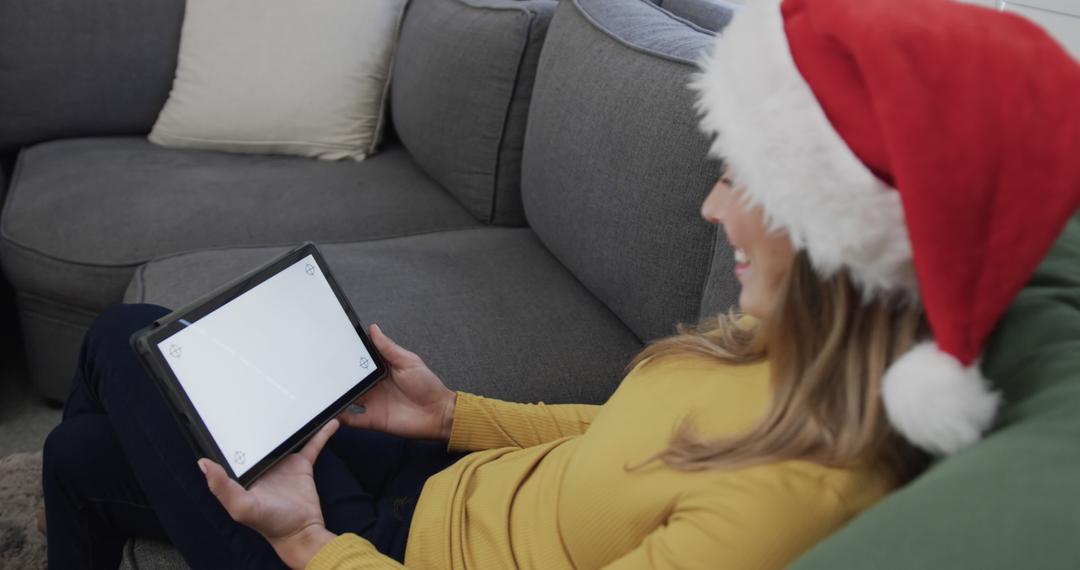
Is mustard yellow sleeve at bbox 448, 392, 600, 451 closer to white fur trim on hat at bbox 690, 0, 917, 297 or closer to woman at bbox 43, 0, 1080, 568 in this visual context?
woman at bbox 43, 0, 1080, 568

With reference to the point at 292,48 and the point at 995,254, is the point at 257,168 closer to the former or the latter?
the point at 292,48

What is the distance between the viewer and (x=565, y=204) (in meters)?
1.49

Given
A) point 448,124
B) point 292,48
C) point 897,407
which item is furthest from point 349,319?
point 292,48

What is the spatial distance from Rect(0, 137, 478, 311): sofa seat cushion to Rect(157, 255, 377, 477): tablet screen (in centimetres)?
67

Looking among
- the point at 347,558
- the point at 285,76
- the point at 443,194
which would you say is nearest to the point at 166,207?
the point at 285,76

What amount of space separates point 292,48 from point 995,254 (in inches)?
66.9

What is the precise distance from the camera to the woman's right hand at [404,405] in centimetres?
111

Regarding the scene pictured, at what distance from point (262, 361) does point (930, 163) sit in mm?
723

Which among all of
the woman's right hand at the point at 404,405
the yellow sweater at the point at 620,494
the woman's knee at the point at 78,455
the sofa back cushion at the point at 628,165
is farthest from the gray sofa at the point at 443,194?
the woman's knee at the point at 78,455

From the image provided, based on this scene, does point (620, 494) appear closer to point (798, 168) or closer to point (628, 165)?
point (798, 168)

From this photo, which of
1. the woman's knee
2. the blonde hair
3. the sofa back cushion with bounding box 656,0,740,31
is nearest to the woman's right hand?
the woman's knee

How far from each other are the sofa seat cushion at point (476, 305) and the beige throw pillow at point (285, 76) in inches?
17.7

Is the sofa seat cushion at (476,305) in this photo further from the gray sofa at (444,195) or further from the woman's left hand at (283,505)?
the woman's left hand at (283,505)

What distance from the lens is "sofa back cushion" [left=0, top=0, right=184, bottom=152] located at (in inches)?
80.3
